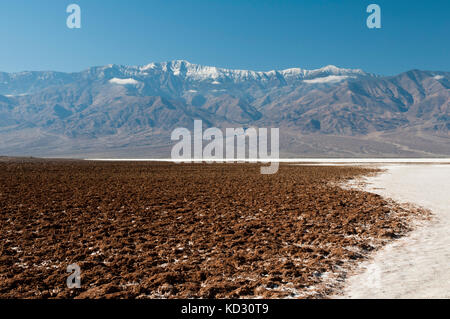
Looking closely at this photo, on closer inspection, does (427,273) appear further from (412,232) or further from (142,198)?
(142,198)

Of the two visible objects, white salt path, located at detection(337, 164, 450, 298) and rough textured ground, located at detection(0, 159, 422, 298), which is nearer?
white salt path, located at detection(337, 164, 450, 298)

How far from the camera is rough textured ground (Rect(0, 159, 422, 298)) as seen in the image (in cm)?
672

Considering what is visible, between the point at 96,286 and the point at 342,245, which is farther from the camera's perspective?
the point at 342,245

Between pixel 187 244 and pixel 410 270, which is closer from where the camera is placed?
pixel 410 270

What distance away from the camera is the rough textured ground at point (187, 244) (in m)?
6.72

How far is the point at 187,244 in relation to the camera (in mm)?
9773

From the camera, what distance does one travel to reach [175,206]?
16078 mm

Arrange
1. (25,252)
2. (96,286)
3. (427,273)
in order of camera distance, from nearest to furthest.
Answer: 1. (96,286)
2. (427,273)
3. (25,252)

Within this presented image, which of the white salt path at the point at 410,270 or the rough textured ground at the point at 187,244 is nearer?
the white salt path at the point at 410,270

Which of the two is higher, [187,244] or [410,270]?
[410,270]

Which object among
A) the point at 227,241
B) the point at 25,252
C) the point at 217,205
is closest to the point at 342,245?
the point at 227,241

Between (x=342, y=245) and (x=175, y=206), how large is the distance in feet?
28.5

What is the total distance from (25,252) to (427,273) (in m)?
9.92
